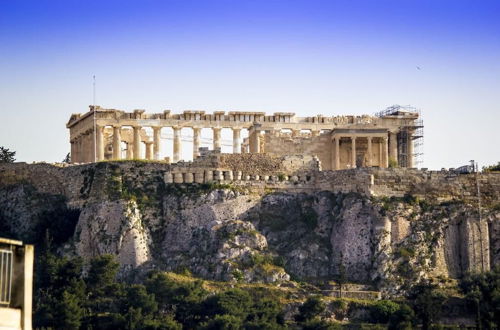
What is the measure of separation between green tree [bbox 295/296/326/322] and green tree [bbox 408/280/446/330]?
20.5ft

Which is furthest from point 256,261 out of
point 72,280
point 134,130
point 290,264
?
point 134,130

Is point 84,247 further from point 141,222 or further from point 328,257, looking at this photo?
point 328,257

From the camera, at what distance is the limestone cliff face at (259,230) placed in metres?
79.1

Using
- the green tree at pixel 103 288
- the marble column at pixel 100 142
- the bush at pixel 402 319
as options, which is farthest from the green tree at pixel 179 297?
the marble column at pixel 100 142

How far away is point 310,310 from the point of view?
74.1 meters

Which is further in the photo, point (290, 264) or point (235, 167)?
point (235, 167)

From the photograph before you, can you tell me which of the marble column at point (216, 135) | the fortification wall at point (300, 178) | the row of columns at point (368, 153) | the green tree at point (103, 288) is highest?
the marble column at point (216, 135)

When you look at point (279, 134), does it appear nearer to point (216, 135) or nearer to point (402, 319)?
point (216, 135)

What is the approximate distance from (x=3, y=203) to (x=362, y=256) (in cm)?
2779

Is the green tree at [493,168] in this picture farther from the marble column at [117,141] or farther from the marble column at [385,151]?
the marble column at [117,141]

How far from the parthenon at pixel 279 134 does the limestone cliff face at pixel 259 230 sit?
674 cm

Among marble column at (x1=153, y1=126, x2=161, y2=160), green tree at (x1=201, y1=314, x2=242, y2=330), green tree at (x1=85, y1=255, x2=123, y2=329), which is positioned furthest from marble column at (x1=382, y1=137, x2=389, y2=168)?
green tree at (x1=85, y1=255, x2=123, y2=329)

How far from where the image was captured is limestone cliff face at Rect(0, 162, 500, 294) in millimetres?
79125

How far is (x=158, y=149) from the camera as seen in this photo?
302ft
